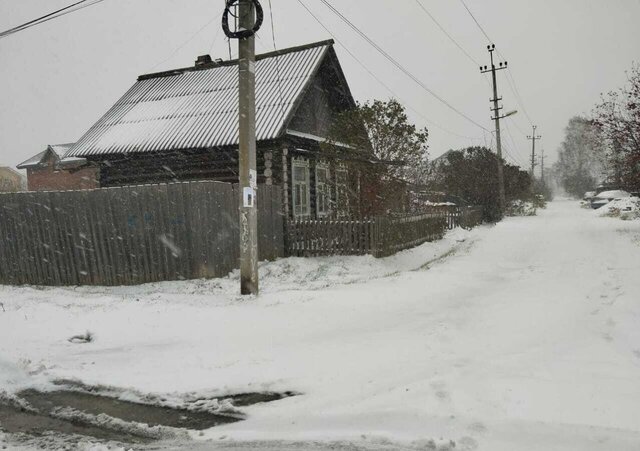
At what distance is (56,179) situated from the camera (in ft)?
139

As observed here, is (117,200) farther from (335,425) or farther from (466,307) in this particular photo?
(335,425)

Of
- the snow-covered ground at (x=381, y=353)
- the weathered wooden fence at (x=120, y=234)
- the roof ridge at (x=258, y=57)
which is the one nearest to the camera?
the snow-covered ground at (x=381, y=353)

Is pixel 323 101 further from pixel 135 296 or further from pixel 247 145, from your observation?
pixel 135 296

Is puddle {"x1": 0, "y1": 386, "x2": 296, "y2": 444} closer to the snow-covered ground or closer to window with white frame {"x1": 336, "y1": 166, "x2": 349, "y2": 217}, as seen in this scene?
the snow-covered ground

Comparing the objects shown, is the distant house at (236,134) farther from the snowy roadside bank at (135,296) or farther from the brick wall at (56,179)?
the brick wall at (56,179)

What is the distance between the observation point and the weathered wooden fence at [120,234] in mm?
9859

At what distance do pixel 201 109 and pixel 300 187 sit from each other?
447 cm

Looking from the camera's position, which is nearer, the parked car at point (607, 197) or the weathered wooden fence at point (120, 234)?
the weathered wooden fence at point (120, 234)

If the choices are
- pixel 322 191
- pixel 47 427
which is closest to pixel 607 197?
pixel 322 191

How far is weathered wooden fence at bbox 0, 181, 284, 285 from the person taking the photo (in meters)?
9.86

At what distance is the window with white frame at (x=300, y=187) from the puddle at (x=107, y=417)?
35.7 ft

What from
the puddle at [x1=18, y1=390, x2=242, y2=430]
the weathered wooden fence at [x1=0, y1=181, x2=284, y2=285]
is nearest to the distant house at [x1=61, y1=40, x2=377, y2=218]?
the weathered wooden fence at [x1=0, y1=181, x2=284, y2=285]

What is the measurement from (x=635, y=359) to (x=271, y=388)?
11.1 ft

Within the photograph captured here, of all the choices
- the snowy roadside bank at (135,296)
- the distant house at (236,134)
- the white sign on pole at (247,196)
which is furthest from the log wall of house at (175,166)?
the white sign on pole at (247,196)
